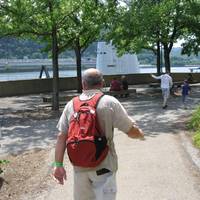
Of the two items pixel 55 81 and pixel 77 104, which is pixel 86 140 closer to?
pixel 77 104

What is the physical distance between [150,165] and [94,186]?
457 centimetres

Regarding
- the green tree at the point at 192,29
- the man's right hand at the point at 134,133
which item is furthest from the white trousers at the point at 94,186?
the green tree at the point at 192,29

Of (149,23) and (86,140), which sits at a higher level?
(149,23)

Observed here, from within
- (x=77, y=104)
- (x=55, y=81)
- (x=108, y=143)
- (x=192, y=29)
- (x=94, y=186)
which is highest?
(x=192, y=29)

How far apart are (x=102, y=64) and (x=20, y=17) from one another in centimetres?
2794

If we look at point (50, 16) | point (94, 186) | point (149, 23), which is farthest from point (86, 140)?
point (149, 23)

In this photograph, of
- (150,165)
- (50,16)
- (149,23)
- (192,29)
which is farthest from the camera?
(192,29)

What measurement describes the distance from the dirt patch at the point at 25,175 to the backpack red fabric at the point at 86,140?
3488 mm

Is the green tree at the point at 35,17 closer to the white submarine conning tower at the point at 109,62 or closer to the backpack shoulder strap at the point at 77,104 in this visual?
the backpack shoulder strap at the point at 77,104

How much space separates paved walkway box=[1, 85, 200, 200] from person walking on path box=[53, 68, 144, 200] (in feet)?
7.87

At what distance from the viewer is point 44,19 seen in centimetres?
2166

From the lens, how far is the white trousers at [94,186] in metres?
4.74

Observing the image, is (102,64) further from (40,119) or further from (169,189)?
(169,189)

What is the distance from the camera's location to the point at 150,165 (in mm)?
9266
